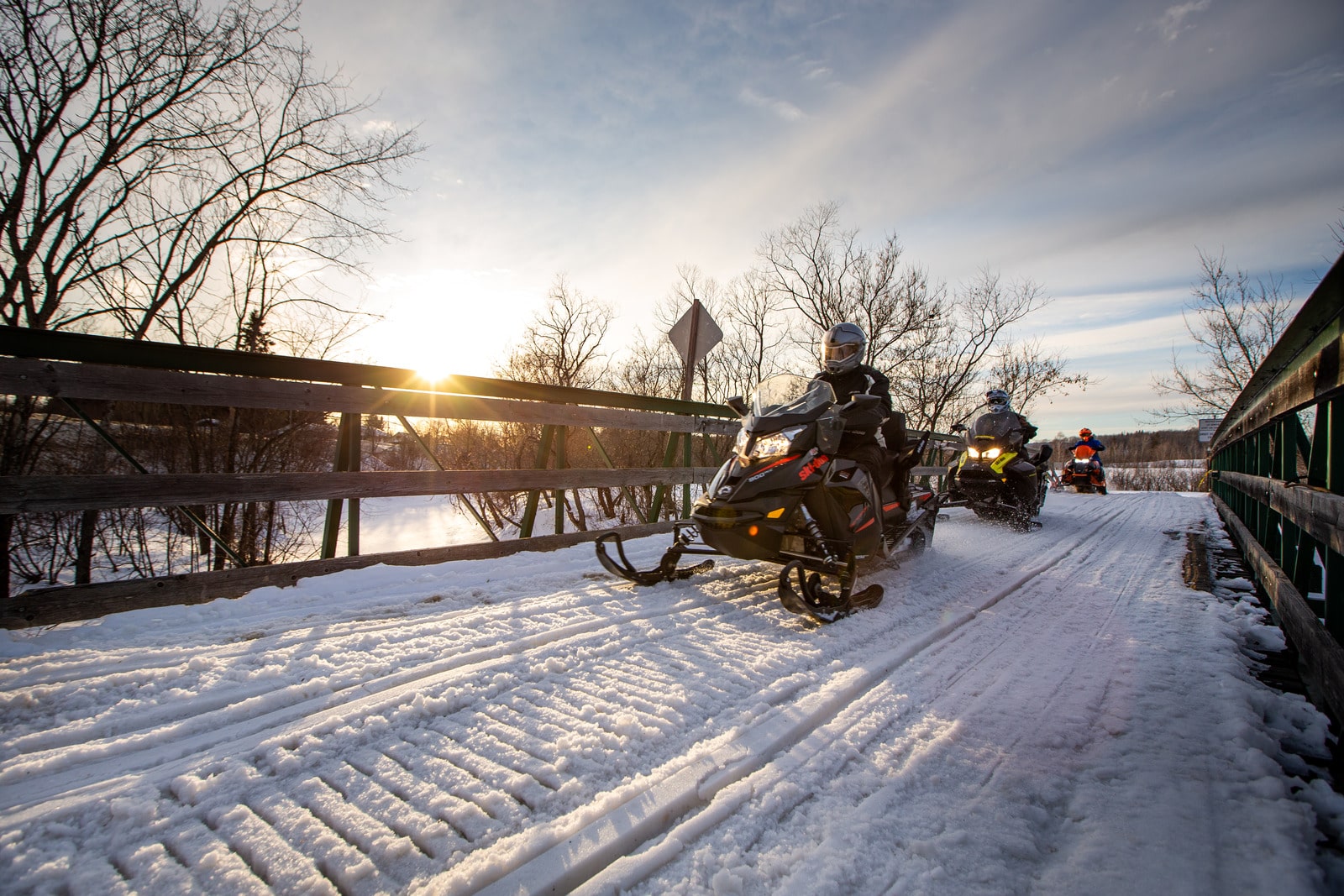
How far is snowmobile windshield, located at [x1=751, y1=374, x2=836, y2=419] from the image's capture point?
354 centimetres

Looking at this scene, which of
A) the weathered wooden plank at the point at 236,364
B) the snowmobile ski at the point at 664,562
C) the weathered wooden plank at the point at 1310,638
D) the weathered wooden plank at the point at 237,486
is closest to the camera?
the weathered wooden plank at the point at 1310,638

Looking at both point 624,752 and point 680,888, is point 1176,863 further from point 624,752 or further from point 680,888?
point 624,752

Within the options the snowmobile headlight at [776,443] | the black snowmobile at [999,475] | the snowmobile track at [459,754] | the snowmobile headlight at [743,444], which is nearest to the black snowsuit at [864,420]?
the snowmobile headlight at [776,443]

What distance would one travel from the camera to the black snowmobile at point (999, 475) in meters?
7.34

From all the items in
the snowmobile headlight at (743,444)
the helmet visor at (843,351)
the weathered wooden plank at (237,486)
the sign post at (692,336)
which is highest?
the sign post at (692,336)

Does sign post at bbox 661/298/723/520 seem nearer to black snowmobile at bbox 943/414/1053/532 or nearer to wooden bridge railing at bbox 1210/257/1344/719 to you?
black snowmobile at bbox 943/414/1053/532

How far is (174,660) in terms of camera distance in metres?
2.27

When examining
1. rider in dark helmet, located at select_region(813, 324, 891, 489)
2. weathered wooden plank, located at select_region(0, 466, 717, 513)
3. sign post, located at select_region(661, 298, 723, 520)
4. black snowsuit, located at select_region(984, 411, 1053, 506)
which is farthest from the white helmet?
black snowsuit, located at select_region(984, 411, 1053, 506)

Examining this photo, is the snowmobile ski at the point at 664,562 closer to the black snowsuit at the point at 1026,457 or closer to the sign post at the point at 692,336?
the sign post at the point at 692,336

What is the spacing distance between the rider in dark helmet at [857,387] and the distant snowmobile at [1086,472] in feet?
37.3

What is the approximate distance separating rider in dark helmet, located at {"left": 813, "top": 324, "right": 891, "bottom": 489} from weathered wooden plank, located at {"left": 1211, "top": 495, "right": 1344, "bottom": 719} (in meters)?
1.96

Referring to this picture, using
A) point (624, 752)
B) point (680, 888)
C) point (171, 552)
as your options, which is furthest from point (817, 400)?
point (171, 552)

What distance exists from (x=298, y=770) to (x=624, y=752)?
90 cm

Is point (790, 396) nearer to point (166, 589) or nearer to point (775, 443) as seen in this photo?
point (775, 443)
